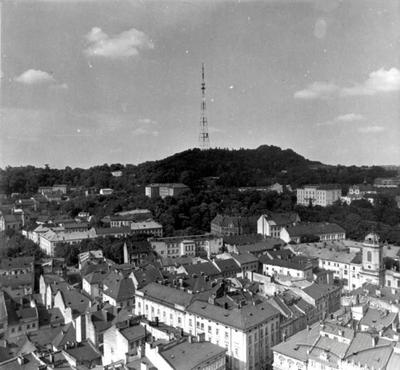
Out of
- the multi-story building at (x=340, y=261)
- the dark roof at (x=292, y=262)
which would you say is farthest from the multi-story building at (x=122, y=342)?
the multi-story building at (x=340, y=261)

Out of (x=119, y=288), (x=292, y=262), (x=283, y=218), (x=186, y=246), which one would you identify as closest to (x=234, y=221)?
(x=283, y=218)

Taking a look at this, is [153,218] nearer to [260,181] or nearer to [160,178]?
[160,178]

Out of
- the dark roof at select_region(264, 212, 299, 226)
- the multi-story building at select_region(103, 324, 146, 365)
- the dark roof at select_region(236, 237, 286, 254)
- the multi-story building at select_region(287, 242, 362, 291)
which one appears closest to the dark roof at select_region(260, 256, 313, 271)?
the multi-story building at select_region(287, 242, 362, 291)

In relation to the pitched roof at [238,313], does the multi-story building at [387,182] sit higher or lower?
higher

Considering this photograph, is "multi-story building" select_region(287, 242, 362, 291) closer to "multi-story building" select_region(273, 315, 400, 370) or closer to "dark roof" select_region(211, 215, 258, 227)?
"dark roof" select_region(211, 215, 258, 227)

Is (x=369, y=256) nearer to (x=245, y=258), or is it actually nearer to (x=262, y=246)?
(x=245, y=258)

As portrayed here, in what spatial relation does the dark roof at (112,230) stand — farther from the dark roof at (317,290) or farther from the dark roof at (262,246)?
the dark roof at (317,290)
